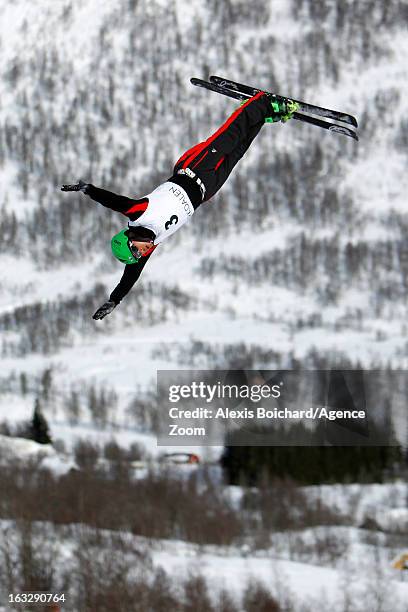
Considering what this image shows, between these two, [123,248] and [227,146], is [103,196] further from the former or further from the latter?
[227,146]

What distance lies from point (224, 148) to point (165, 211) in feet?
5.64

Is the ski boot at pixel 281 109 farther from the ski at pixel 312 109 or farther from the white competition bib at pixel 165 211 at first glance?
the white competition bib at pixel 165 211

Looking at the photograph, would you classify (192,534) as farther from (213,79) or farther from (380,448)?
(213,79)

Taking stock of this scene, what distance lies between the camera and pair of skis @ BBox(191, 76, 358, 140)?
1614cm

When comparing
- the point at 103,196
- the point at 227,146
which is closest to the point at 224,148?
the point at 227,146

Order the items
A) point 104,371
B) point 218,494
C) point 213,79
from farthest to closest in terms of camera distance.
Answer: point 104,371 < point 218,494 < point 213,79

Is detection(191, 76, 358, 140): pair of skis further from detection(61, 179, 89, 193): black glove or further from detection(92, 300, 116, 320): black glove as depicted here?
detection(92, 300, 116, 320): black glove

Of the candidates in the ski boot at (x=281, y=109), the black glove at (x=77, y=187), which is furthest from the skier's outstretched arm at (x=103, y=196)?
the ski boot at (x=281, y=109)

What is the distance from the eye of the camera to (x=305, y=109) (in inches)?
648

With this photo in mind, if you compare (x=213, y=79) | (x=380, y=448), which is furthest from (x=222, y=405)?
(x=213, y=79)

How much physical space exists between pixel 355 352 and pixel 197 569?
81.2m

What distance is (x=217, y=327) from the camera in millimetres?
163125

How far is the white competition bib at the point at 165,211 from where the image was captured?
13641mm

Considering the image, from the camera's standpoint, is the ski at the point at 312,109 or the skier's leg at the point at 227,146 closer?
the skier's leg at the point at 227,146
